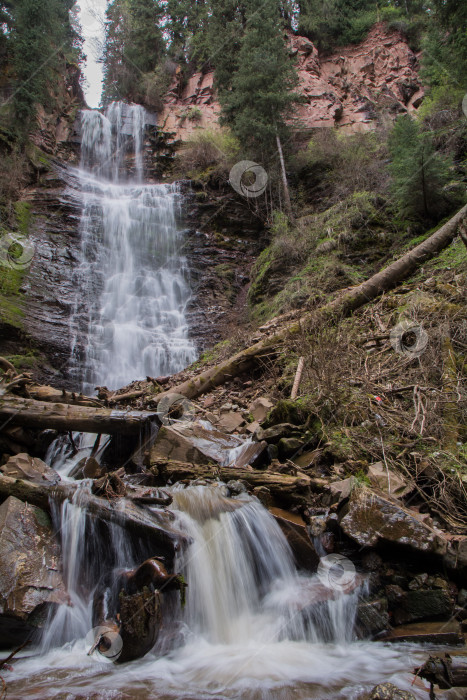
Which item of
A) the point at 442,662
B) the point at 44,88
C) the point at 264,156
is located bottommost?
the point at 442,662

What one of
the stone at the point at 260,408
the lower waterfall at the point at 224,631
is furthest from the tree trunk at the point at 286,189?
the lower waterfall at the point at 224,631

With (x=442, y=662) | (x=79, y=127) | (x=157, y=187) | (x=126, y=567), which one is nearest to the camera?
(x=442, y=662)

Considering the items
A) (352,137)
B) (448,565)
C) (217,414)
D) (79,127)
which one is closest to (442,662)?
(448,565)

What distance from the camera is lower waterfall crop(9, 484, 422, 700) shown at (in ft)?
8.03

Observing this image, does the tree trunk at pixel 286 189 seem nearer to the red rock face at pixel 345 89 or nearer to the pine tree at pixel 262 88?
the pine tree at pixel 262 88

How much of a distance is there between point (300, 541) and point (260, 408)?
8.68 ft

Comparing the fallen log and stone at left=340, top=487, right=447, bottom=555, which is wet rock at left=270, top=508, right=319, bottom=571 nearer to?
the fallen log

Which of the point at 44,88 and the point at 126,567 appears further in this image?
the point at 44,88

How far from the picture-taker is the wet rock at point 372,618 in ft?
9.26

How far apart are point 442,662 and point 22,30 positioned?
22172 mm

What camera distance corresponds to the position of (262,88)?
15.6m

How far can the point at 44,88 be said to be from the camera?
16516 millimetres

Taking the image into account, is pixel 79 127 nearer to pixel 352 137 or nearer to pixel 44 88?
pixel 44 88

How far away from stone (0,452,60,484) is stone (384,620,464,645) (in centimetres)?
345
